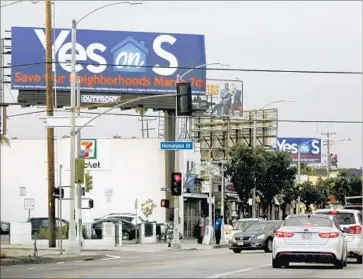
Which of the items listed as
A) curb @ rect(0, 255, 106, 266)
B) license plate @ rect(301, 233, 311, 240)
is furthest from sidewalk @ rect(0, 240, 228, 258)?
license plate @ rect(301, 233, 311, 240)

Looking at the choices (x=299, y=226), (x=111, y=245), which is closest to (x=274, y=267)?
(x=299, y=226)

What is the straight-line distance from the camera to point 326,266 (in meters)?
24.6

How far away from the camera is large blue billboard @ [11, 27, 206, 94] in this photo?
58.4m

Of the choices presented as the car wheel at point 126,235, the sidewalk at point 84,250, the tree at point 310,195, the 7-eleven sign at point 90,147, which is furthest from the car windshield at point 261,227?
the tree at point 310,195

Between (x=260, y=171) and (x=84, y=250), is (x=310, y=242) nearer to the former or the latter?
(x=84, y=250)

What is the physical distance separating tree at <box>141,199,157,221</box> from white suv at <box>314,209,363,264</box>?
31931 millimetres

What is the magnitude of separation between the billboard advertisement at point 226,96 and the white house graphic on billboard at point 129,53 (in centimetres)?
1501

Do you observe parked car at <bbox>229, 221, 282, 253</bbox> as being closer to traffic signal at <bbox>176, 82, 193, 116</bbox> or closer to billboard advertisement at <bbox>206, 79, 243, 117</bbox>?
traffic signal at <bbox>176, 82, 193, 116</bbox>

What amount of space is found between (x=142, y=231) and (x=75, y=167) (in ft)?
55.2

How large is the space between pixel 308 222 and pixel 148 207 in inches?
1446

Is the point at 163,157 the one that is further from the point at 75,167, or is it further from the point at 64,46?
the point at 75,167

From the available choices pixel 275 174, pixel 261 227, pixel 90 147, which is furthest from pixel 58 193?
pixel 275 174

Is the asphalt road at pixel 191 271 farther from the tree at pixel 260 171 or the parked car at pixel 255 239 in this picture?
the tree at pixel 260 171

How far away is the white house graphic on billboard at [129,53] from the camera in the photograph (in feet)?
196
